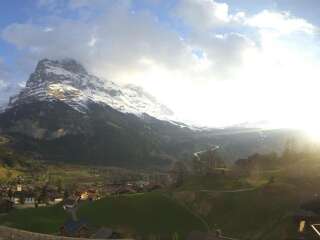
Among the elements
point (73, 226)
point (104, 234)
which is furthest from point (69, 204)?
point (104, 234)

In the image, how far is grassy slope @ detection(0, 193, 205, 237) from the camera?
114 metres

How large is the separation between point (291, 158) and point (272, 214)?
81792 mm

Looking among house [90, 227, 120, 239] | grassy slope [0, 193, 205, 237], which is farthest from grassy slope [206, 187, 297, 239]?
house [90, 227, 120, 239]

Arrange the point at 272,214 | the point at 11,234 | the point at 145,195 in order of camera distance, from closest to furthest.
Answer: the point at 11,234 < the point at 272,214 < the point at 145,195

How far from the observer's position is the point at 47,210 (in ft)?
486

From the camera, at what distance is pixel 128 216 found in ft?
407

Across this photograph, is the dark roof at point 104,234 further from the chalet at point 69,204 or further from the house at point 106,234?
the chalet at point 69,204

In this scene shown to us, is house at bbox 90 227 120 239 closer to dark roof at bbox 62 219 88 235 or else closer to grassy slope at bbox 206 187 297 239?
dark roof at bbox 62 219 88 235

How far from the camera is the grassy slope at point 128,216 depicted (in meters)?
114

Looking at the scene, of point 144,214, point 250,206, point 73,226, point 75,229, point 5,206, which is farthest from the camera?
point 5,206

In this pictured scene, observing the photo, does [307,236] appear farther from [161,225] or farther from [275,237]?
[161,225]

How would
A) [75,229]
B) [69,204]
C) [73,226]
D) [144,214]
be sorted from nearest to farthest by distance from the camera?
[75,229], [73,226], [144,214], [69,204]

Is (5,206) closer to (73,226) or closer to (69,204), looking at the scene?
(69,204)

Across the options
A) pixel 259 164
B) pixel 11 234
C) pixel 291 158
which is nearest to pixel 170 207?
pixel 259 164
